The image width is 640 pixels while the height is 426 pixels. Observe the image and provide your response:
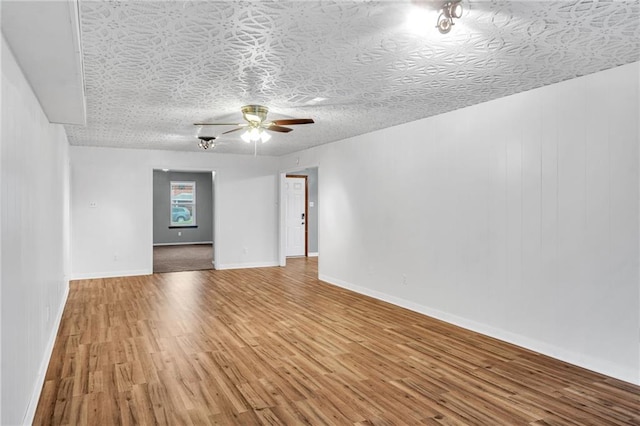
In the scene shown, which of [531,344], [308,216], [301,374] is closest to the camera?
[301,374]

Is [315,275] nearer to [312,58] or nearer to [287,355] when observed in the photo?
[287,355]

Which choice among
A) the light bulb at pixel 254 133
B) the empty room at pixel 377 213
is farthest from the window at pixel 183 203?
the light bulb at pixel 254 133

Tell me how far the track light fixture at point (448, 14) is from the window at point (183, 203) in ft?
44.0

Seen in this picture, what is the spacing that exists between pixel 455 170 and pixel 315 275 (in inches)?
160

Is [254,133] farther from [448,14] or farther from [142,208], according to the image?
[142,208]

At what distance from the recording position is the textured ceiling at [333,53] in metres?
2.30

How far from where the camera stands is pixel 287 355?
376 centimetres

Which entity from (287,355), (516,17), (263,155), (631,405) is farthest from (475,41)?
(263,155)

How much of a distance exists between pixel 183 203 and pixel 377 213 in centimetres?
1024

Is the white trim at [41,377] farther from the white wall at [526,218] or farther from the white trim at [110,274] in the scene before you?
the white wall at [526,218]

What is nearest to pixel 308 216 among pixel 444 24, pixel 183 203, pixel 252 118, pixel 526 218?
pixel 183 203

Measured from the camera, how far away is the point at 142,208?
26.5 feet

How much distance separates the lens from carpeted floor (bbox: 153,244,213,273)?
30.0 ft

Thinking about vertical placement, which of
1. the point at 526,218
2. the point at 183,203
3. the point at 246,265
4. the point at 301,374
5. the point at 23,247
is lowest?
the point at 301,374
